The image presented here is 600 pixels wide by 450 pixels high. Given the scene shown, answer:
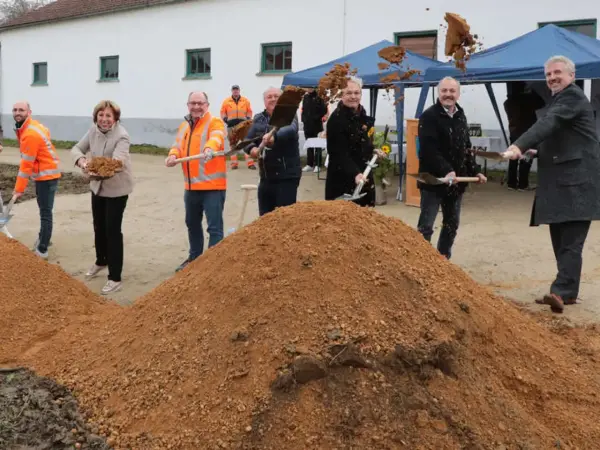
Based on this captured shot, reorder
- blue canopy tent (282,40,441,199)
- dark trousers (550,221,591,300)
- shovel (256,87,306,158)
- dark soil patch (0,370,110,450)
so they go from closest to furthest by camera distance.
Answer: dark soil patch (0,370,110,450) < dark trousers (550,221,591,300) < shovel (256,87,306,158) < blue canopy tent (282,40,441,199)

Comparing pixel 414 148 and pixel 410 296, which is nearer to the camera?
pixel 410 296

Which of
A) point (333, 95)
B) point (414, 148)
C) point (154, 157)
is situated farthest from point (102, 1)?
point (333, 95)

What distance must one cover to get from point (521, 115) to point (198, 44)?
10916mm

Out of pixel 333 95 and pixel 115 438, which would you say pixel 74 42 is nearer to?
pixel 333 95

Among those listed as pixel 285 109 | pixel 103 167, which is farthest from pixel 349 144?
pixel 103 167

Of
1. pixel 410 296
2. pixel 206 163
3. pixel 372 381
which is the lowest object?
pixel 372 381

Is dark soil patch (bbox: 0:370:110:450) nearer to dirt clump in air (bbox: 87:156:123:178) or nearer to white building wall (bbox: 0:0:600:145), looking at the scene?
dirt clump in air (bbox: 87:156:123:178)

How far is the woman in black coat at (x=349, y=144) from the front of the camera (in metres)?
4.92

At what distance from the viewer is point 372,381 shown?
8.69 feet

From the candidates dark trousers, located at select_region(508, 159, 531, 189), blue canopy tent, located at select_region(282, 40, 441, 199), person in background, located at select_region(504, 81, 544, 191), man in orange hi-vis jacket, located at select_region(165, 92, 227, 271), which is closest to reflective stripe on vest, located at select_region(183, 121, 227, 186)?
man in orange hi-vis jacket, located at select_region(165, 92, 227, 271)

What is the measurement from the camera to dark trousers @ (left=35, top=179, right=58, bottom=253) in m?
6.23

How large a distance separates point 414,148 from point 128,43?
14.2 meters

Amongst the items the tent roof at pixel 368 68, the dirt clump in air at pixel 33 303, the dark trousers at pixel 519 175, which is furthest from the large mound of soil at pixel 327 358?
the dark trousers at pixel 519 175

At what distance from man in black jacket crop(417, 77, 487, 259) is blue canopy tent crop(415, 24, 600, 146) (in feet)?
12.5
